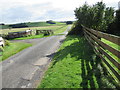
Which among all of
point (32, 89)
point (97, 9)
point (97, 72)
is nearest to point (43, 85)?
point (32, 89)

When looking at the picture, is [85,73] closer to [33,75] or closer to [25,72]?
[33,75]

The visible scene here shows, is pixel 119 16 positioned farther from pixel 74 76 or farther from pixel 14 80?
pixel 14 80

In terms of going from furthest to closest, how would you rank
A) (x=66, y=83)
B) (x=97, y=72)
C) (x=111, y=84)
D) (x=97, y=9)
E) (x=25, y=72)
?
1. (x=97, y=9)
2. (x=25, y=72)
3. (x=97, y=72)
4. (x=66, y=83)
5. (x=111, y=84)

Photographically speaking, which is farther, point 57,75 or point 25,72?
point 25,72

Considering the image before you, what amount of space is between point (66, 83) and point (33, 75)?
215 centimetres

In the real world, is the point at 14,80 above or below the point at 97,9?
below

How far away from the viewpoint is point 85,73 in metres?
4.48

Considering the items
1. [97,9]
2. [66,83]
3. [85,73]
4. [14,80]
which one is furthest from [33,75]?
[97,9]

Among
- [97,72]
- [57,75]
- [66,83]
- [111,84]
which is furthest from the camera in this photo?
[57,75]

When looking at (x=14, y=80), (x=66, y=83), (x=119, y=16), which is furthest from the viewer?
(x=119, y=16)

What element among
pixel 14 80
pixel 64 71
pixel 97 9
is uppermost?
pixel 97 9

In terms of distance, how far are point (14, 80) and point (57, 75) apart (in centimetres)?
211

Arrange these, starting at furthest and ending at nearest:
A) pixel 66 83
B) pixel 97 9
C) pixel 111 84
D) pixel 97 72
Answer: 1. pixel 97 9
2. pixel 97 72
3. pixel 66 83
4. pixel 111 84

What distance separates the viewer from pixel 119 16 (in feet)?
55.6
